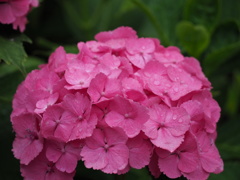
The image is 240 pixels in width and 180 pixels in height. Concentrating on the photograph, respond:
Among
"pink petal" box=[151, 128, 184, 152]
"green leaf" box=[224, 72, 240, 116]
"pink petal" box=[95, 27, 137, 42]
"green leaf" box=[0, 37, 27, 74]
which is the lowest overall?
"green leaf" box=[224, 72, 240, 116]

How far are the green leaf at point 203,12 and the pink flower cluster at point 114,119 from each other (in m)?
0.52

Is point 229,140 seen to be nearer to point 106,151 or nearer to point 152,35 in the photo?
point 152,35

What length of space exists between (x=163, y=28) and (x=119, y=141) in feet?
2.70

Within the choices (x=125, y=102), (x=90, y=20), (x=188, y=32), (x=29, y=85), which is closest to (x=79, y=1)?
(x=90, y=20)

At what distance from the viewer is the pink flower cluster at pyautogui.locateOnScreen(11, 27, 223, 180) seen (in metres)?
1.05

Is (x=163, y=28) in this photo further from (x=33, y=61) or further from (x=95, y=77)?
(x=95, y=77)

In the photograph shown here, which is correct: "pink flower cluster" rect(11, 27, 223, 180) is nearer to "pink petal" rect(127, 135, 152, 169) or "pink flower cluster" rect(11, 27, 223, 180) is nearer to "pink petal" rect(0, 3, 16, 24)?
"pink petal" rect(127, 135, 152, 169)

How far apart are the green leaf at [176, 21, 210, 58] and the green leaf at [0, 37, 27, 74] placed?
1.90ft

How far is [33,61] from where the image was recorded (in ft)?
5.63

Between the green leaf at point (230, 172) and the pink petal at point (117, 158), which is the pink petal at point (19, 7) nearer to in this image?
the pink petal at point (117, 158)

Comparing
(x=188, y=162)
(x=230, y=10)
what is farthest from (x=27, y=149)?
(x=230, y=10)

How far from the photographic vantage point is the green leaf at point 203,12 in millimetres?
1656

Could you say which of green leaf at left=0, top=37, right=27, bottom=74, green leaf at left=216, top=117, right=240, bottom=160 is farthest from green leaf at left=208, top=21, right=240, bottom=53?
green leaf at left=0, top=37, right=27, bottom=74

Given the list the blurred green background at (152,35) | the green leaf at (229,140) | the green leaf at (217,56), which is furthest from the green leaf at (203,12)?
the green leaf at (229,140)
